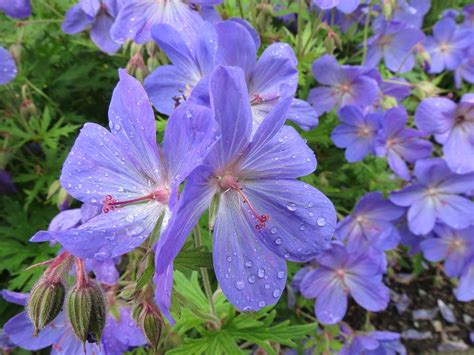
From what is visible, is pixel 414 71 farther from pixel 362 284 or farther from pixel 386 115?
pixel 362 284

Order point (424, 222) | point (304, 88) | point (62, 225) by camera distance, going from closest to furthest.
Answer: point (62, 225), point (424, 222), point (304, 88)

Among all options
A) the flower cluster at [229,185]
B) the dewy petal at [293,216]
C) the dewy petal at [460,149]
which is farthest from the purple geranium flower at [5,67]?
the dewy petal at [460,149]

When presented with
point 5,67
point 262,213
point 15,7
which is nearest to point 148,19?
point 5,67

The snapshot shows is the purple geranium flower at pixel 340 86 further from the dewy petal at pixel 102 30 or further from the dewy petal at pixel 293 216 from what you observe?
the dewy petal at pixel 293 216

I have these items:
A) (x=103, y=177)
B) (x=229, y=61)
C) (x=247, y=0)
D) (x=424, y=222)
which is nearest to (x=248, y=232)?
(x=103, y=177)

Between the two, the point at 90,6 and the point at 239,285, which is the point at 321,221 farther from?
the point at 90,6

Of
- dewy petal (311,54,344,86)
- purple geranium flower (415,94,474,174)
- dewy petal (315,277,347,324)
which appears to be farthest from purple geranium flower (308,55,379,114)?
dewy petal (315,277,347,324)
